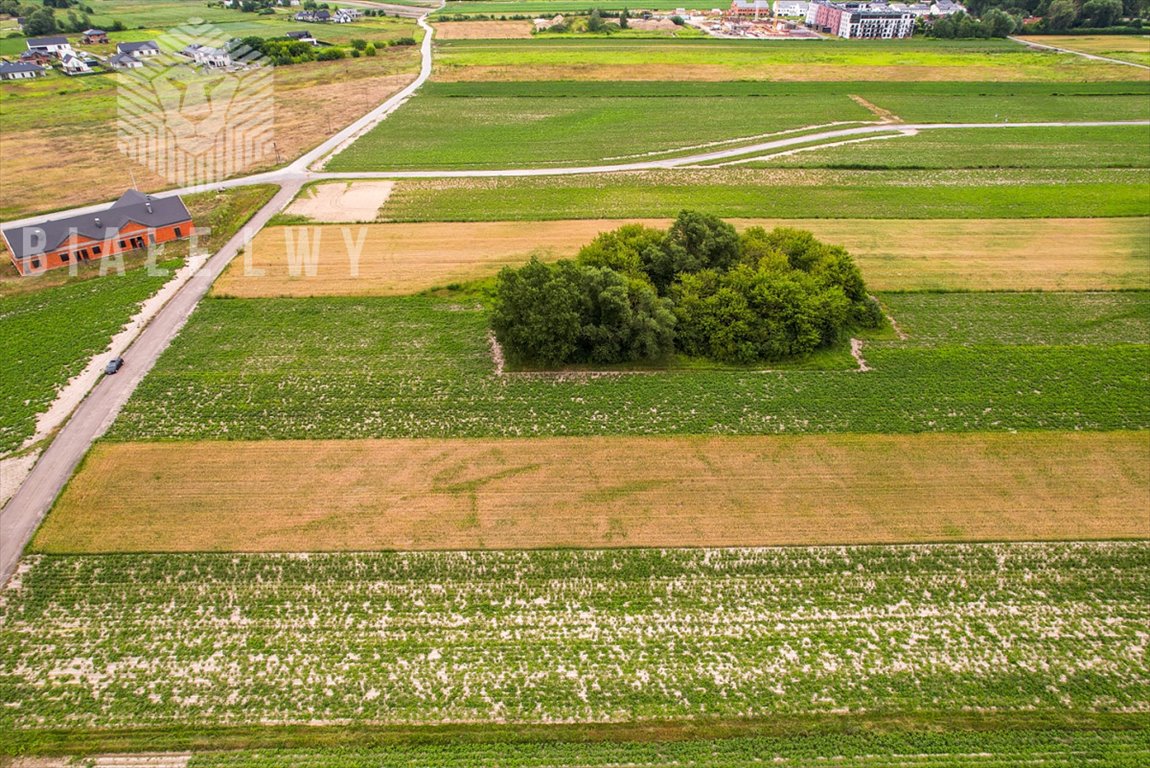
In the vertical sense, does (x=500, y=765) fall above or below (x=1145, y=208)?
below


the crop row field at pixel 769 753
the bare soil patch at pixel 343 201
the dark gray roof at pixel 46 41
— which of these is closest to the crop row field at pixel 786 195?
the bare soil patch at pixel 343 201

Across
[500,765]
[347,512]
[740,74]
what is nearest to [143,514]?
[347,512]

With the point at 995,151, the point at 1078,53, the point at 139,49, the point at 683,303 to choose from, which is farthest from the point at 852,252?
the point at 139,49

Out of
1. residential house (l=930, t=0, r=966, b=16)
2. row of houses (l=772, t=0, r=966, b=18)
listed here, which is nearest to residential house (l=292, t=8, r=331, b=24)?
row of houses (l=772, t=0, r=966, b=18)

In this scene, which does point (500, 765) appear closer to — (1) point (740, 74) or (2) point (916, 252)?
(2) point (916, 252)

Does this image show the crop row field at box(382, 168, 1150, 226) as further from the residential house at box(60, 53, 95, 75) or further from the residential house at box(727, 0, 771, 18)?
the residential house at box(727, 0, 771, 18)

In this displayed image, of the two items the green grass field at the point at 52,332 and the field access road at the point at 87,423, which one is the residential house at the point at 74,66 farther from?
the field access road at the point at 87,423
